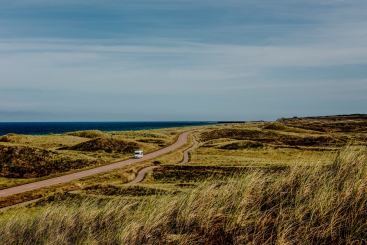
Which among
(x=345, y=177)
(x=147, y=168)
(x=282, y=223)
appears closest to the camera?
(x=282, y=223)

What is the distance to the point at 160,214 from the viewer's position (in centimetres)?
830

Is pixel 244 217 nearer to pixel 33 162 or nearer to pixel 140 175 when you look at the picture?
pixel 140 175

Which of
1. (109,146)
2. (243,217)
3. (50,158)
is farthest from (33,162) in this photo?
(243,217)

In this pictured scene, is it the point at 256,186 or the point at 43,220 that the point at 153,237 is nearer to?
the point at 256,186

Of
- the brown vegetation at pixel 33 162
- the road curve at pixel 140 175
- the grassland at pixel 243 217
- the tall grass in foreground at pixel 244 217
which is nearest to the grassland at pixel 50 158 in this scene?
the brown vegetation at pixel 33 162

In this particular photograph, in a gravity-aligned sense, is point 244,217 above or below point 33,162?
above

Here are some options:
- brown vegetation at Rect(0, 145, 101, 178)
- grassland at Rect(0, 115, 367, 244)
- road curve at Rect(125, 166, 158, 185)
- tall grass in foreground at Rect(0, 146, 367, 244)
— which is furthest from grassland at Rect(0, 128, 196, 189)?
tall grass in foreground at Rect(0, 146, 367, 244)

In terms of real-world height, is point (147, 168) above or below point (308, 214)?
below

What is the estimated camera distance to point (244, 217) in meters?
7.54

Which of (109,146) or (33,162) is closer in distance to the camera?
(33,162)

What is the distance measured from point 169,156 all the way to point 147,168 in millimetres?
12850

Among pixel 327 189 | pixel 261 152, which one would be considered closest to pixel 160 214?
pixel 327 189

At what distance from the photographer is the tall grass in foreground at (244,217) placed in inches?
269

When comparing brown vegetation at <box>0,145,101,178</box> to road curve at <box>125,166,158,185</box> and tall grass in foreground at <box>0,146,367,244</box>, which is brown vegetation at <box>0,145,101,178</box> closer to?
road curve at <box>125,166,158,185</box>
